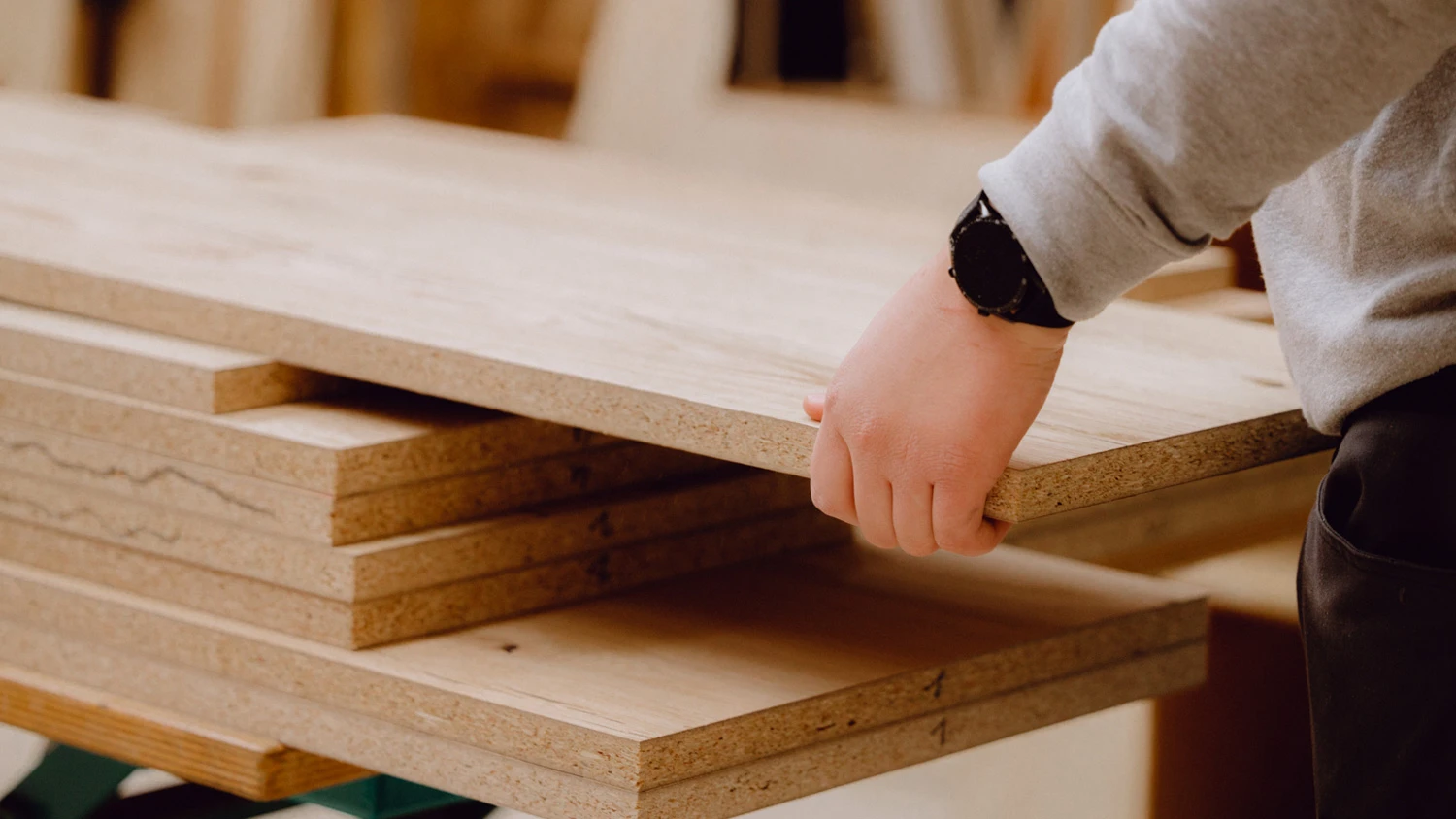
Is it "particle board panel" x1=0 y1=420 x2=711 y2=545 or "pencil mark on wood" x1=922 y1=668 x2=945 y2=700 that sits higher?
"particle board panel" x1=0 y1=420 x2=711 y2=545

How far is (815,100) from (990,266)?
89.3 inches

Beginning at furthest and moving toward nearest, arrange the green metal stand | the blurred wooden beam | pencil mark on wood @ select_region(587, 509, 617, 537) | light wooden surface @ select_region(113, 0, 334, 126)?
1. the blurred wooden beam
2. light wooden surface @ select_region(113, 0, 334, 126)
3. the green metal stand
4. pencil mark on wood @ select_region(587, 509, 617, 537)

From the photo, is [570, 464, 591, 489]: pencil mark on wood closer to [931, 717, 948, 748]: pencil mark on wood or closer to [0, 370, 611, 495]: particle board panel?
[0, 370, 611, 495]: particle board panel

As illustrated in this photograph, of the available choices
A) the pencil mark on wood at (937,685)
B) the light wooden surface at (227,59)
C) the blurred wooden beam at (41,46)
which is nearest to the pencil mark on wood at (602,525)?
the pencil mark on wood at (937,685)

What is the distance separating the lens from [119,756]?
44.4 inches

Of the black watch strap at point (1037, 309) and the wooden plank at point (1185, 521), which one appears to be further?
the wooden plank at point (1185, 521)

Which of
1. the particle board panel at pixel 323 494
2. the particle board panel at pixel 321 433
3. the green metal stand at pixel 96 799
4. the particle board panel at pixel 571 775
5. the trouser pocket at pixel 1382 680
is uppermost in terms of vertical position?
the trouser pocket at pixel 1382 680

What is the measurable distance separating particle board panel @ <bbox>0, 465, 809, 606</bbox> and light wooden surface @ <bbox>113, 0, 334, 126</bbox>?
1.43 metres

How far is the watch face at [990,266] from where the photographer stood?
74 centimetres

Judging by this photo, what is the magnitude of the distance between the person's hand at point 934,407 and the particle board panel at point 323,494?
13.3 inches

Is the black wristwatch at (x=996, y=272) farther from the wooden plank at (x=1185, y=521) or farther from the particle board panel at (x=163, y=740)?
the wooden plank at (x=1185, y=521)

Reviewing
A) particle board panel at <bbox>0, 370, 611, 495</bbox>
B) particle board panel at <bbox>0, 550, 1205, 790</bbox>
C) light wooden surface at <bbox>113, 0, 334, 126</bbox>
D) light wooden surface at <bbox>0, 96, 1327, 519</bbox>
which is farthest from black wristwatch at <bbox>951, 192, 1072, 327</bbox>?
light wooden surface at <bbox>113, 0, 334, 126</bbox>

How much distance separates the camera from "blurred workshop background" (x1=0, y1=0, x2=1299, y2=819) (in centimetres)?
151

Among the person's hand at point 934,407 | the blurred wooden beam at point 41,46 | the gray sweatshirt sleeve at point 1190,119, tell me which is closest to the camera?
the gray sweatshirt sleeve at point 1190,119
